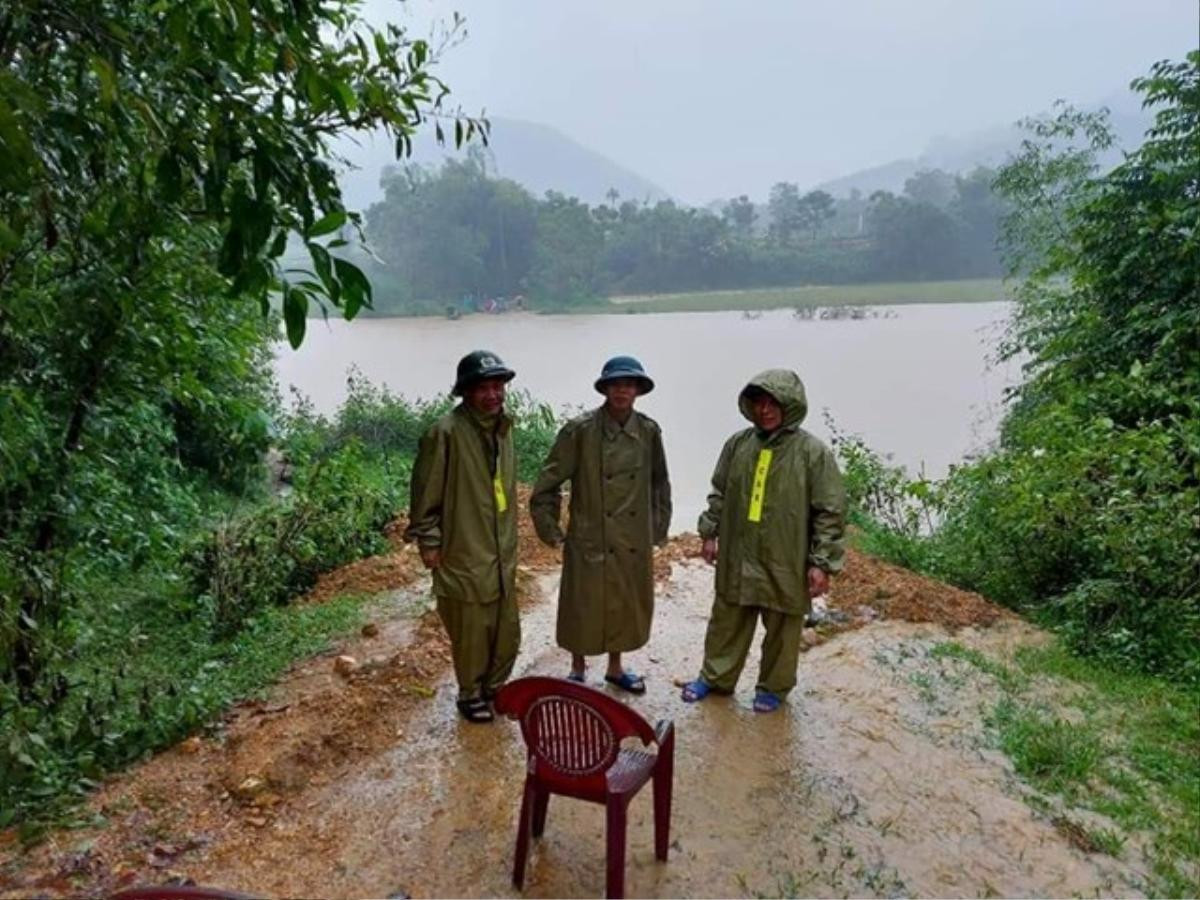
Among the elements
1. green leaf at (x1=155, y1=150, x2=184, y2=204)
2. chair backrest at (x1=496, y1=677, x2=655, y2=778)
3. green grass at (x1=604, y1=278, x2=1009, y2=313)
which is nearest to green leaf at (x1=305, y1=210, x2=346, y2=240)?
green leaf at (x1=155, y1=150, x2=184, y2=204)

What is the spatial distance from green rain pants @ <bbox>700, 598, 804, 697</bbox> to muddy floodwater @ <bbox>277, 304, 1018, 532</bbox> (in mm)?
4648

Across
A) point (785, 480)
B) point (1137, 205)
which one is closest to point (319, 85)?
point (785, 480)

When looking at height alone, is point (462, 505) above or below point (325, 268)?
below

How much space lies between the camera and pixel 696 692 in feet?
11.0

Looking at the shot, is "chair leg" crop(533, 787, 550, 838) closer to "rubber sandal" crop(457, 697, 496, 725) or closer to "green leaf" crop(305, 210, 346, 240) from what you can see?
"rubber sandal" crop(457, 697, 496, 725)

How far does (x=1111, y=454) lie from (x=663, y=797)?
3642 millimetres

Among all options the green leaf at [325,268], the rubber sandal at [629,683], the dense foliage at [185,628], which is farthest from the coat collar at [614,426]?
the green leaf at [325,268]

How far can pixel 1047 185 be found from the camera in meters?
8.35

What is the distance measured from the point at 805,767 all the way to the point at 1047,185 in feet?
26.0

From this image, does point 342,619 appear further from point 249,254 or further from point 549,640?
point 249,254

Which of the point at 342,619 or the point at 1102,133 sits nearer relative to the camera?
the point at 342,619

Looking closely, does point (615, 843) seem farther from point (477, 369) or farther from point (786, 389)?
point (786, 389)

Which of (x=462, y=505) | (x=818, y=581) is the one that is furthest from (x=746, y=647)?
(x=462, y=505)

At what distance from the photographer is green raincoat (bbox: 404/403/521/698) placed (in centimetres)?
281
